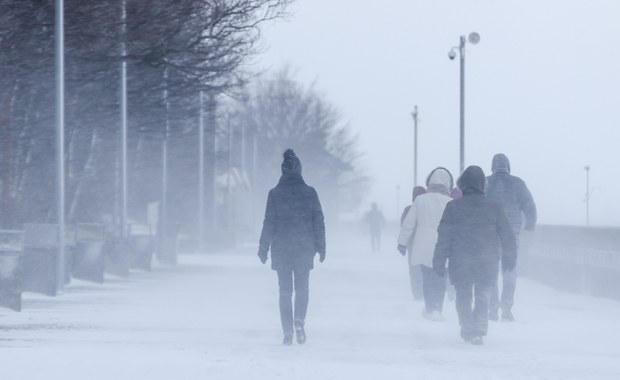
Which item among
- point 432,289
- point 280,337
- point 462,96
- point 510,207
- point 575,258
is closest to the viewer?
point 280,337

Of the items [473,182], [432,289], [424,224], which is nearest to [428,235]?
[424,224]

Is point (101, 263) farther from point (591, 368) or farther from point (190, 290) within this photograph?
point (591, 368)

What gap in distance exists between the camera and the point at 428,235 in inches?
706

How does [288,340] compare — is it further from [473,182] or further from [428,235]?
[428,235]

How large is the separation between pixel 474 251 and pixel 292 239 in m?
1.79

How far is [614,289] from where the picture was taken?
78.3ft

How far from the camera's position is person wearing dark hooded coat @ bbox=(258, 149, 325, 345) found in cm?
1453

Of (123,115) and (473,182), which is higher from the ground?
(123,115)

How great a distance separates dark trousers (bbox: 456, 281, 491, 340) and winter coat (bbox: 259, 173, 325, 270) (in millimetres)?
1495

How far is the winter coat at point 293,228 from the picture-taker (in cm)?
1452

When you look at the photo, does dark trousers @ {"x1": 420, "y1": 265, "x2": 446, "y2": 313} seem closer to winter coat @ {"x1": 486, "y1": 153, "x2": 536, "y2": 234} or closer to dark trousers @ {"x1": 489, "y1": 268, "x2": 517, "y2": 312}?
dark trousers @ {"x1": 489, "y1": 268, "x2": 517, "y2": 312}

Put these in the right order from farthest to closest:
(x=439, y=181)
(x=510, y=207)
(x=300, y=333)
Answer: (x=439, y=181) < (x=510, y=207) < (x=300, y=333)

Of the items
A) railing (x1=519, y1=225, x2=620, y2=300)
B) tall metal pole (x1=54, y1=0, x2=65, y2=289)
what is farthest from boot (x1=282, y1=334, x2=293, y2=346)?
tall metal pole (x1=54, y1=0, x2=65, y2=289)

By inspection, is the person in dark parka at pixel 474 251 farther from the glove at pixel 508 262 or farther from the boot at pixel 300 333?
the boot at pixel 300 333
